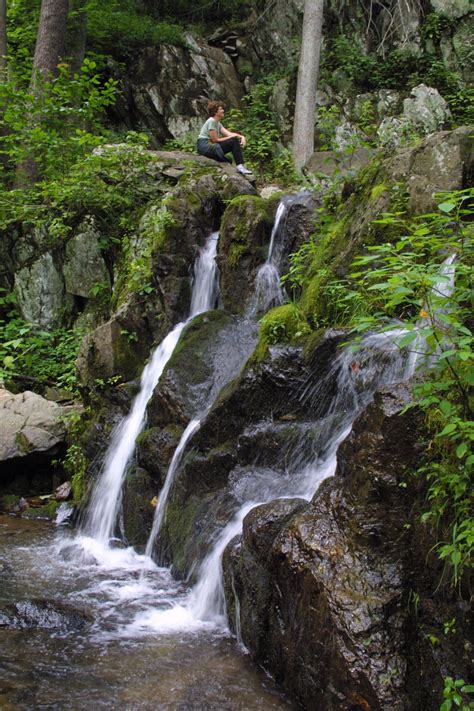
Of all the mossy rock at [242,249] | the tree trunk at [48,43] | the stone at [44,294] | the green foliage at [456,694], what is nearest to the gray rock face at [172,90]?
the tree trunk at [48,43]

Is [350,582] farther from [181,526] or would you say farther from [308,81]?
[308,81]

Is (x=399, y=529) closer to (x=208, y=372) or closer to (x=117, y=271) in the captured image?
(x=208, y=372)

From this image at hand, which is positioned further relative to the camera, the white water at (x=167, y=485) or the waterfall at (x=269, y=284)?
the waterfall at (x=269, y=284)

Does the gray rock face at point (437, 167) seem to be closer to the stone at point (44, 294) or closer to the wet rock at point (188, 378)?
the wet rock at point (188, 378)

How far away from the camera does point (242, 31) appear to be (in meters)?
17.4

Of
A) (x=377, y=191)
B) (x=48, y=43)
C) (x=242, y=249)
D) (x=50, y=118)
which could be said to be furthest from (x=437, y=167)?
(x=48, y=43)

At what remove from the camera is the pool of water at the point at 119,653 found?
3.54m

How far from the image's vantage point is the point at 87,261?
10.4 metres

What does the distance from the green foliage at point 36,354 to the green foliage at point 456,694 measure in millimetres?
7370

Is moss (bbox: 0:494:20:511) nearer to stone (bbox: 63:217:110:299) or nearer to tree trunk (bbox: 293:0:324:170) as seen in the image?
stone (bbox: 63:217:110:299)

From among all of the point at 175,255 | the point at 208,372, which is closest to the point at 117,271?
the point at 175,255

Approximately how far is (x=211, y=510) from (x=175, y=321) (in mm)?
3465

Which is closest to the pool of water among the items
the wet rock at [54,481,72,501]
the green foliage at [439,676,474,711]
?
the green foliage at [439,676,474,711]

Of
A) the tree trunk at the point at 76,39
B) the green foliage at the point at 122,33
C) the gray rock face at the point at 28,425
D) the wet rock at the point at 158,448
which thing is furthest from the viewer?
the green foliage at the point at 122,33
